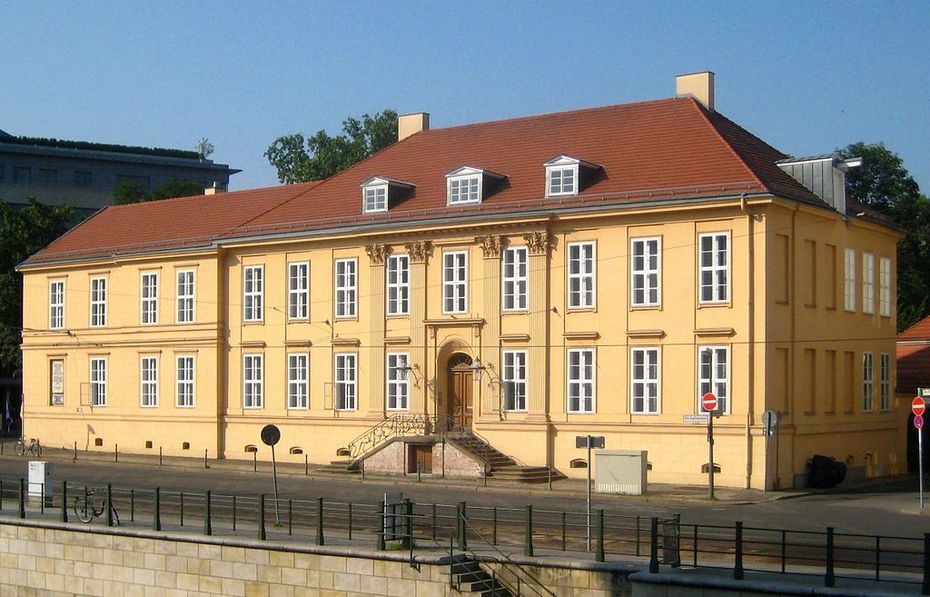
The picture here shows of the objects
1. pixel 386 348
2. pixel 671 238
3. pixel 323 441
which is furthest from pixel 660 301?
pixel 323 441

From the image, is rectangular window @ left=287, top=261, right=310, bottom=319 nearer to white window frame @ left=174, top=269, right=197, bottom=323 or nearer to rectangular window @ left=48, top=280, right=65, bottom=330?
white window frame @ left=174, top=269, right=197, bottom=323

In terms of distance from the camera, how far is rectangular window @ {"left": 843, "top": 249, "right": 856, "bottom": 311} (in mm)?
48312

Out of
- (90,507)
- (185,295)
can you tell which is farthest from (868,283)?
(90,507)

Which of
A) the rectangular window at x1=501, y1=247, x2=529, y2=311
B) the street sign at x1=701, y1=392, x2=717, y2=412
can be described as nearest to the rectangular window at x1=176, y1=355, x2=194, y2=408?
the rectangular window at x1=501, y1=247, x2=529, y2=311

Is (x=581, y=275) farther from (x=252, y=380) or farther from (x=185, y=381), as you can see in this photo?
(x=185, y=381)

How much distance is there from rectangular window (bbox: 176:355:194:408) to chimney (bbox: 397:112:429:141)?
497 inches

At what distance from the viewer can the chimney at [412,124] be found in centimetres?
5850

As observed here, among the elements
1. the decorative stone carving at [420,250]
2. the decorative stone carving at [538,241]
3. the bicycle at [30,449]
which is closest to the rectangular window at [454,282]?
the decorative stone carving at [420,250]

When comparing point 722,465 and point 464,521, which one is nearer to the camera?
point 464,521

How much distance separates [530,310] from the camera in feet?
155

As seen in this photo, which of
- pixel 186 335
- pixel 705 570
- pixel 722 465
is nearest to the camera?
pixel 705 570

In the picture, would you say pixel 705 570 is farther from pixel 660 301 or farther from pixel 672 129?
pixel 672 129

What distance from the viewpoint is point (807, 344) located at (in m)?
45.3

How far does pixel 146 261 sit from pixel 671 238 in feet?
80.6
